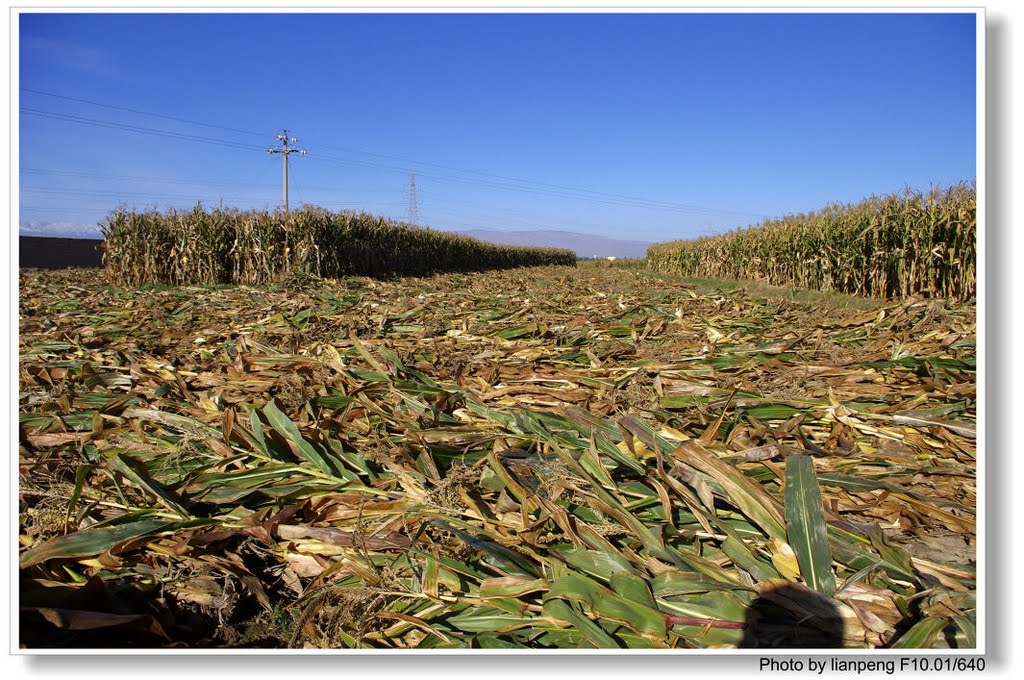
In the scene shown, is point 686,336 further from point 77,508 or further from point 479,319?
point 77,508

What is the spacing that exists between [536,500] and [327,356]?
8.08 ft

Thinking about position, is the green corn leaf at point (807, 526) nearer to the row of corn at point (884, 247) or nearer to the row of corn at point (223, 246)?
the row of corn at point (884, 247)

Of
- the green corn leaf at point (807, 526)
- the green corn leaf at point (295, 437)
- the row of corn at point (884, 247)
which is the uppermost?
the row of corn at point (884, 247)

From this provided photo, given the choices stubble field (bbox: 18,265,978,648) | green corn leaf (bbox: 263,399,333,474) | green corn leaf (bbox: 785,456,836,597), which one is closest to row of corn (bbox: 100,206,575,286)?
stubble field (bbox: 18,265,978,648)

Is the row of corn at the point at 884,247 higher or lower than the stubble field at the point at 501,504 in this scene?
higher

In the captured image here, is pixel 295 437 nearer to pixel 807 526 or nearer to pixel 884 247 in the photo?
pixel 807 526

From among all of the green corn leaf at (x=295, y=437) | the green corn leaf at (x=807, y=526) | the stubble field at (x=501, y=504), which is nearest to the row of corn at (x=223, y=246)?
the stubble field at (x=501, y=504)

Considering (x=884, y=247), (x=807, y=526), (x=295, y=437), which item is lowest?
(x=807, y=526)

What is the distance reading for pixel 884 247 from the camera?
434 inches

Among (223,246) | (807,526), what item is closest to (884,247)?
(807,526)

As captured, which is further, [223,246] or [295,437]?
[223,246]

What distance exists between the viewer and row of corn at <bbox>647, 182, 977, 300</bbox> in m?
9.53

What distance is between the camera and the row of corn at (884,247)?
9531 millimetres

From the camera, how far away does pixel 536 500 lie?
1781 mm
